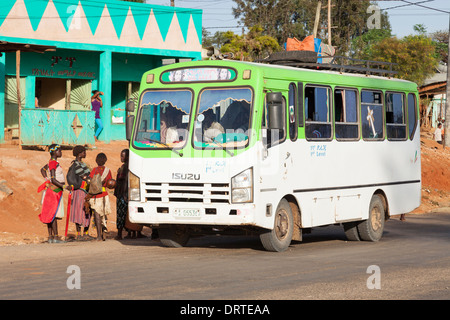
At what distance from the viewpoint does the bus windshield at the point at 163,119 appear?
12.9 metres

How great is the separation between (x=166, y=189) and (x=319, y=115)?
3.17 m

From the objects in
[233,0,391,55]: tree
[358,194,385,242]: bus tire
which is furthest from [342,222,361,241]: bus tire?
[233,0,391,55]: tree

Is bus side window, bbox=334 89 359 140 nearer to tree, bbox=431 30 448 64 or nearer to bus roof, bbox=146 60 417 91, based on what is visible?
bus roof, bbox=146 60 417 91

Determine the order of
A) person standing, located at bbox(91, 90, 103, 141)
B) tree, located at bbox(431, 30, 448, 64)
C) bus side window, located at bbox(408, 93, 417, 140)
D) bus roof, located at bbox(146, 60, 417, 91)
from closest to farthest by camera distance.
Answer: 1. bus roof, located at bbox(146, 60, 417, 91)
2. bus side window, located at bbox(408, 93, 417, 140)
3. person standing, located at bbox(91, 90, 103, 141)
4. tree, located at bbox(431, 30, 448, 64)

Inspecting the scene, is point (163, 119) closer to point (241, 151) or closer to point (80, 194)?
point (241, 151)

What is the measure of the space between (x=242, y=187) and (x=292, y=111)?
1875mm

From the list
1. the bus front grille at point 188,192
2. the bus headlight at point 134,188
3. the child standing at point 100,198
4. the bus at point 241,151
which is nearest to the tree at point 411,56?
the bus at point 241,151

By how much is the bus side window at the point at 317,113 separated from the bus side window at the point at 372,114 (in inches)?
54.0

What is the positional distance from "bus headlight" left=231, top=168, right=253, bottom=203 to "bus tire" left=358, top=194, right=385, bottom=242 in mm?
4322

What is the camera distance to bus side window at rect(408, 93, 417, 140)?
57.7ft

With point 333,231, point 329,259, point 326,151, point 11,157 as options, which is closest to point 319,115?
point 326,151

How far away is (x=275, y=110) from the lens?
12508 millimetres
